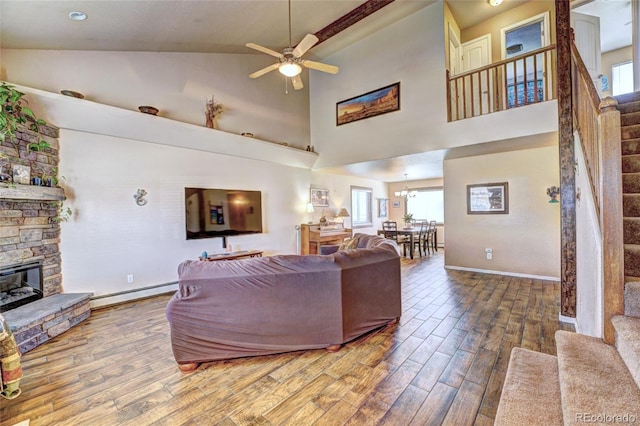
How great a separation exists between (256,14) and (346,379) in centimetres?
455

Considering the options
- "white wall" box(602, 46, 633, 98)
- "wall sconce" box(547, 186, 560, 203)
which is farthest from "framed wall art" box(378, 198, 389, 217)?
"white wall" box(602, 46, 633, 98)

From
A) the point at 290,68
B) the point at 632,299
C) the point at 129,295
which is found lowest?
the point at 129,295

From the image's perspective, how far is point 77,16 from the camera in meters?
2.88

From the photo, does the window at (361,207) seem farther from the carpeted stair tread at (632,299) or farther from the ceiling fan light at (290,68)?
the carpeted stair tread at (632,299)

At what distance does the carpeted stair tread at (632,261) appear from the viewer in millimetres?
1732

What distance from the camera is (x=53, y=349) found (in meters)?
2.57

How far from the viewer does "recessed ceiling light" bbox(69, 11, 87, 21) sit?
2828mm

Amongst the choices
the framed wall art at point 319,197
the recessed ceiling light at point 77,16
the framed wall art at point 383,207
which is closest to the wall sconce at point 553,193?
the framed wall art at point 319,197

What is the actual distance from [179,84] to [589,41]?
6.89 metres

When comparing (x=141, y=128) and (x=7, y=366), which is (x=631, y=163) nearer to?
(x=7, y=366)

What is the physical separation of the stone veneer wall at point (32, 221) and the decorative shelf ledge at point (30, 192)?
7.4 inches

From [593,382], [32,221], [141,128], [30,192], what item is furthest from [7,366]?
[141,128]

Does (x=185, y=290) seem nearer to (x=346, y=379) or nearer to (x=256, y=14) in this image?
(x=346, y=379)

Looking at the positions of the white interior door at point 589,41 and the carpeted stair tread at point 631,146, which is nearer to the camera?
the carpeted stair tread at point 631,146
